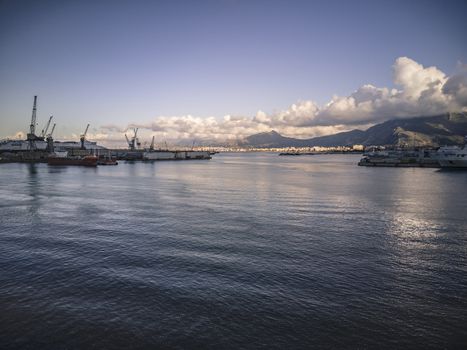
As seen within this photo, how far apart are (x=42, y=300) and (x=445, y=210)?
42.4m

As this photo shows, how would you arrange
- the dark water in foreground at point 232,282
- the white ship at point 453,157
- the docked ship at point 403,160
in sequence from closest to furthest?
the dark water in foreground at point 232,282 → the white ship at point 453,157 → the docked ship at point 403,160

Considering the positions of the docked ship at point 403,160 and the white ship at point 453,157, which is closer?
the white ship at point 453,157

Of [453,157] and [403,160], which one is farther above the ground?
[453,157]

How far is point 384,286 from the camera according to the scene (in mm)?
16156

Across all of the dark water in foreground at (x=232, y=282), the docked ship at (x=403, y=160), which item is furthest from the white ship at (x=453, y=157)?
the dark water in foreground at (x=232, y=282)

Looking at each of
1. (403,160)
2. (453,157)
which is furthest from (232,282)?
(403,160)

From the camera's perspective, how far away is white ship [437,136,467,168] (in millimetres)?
119938

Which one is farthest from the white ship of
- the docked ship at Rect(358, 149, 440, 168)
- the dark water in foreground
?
the dark water in foreground

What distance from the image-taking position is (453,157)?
Result: 122 m

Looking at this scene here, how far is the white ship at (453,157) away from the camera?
120 meters

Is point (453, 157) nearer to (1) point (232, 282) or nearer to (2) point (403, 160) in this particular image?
(2) point (403, 160)

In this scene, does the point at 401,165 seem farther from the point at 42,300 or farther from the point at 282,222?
the point at 42,300

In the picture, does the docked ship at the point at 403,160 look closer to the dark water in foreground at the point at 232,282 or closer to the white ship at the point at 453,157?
the white ship at the point at 453,157

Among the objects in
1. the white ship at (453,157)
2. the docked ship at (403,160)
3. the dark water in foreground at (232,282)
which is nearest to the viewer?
the dark water in foreground at (232,282)
